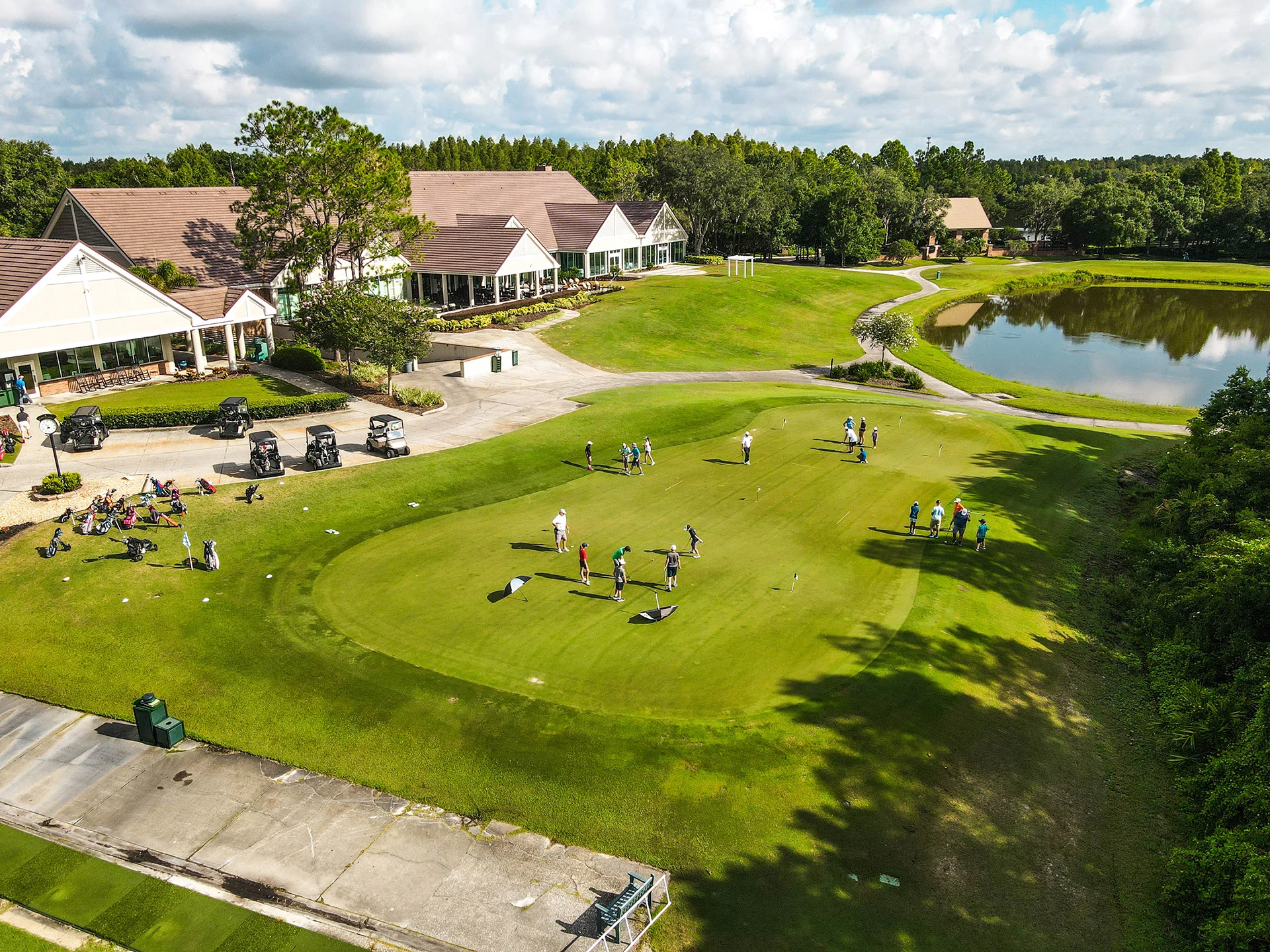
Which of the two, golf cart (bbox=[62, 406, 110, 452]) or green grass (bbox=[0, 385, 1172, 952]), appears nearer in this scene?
green grass (bbox=[0, 385, 1172, 952])

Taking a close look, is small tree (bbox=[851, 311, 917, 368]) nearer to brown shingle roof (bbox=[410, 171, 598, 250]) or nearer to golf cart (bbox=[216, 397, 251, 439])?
brown shingle roof (bbox=[410, 171, 598, 250])

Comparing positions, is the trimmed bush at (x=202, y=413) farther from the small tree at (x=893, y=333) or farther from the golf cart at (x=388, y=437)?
the small tree at (x=893, y=333)

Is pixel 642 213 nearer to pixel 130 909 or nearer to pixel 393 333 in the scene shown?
pixel 393 333

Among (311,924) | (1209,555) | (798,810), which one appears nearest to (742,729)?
(798,810)

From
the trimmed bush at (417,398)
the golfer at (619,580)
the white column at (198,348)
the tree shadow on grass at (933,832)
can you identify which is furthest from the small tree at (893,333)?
the white column at (198,348)

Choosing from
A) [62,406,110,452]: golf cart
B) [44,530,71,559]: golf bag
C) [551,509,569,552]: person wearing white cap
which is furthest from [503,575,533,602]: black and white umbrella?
[62,406,110,452]: golf cart
